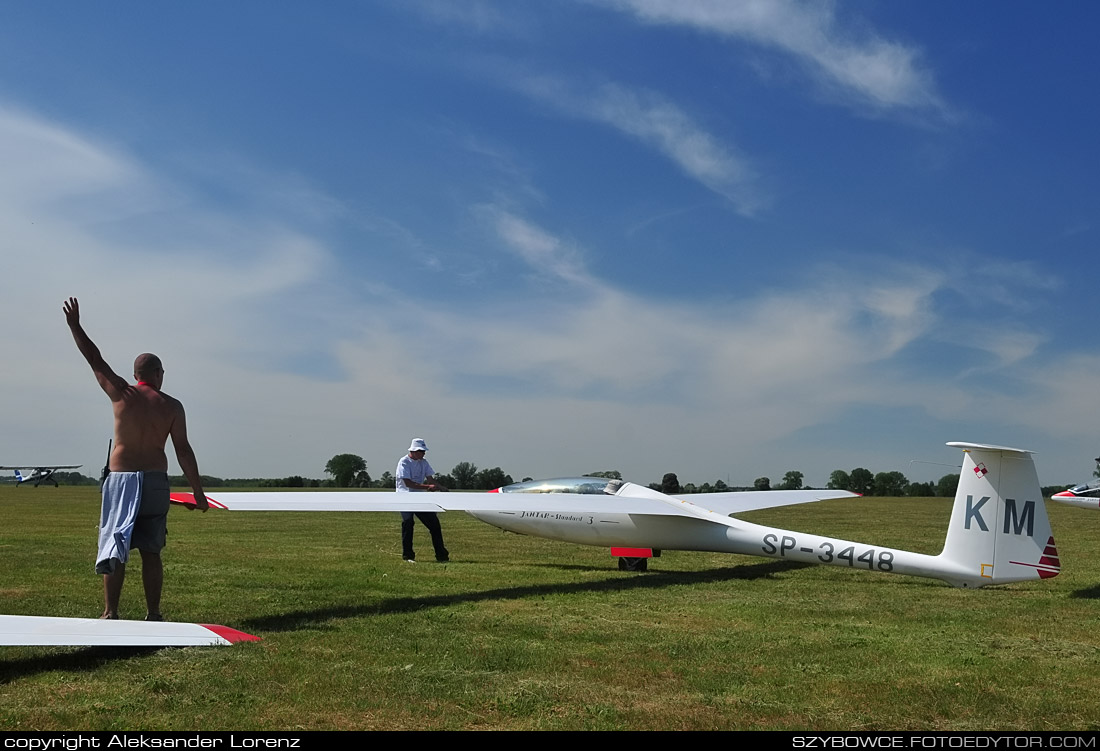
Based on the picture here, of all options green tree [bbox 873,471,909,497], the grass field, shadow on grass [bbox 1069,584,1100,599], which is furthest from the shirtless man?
green tree [bbox 873,471,909,497]

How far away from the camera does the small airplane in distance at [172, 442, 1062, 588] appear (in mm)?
8750

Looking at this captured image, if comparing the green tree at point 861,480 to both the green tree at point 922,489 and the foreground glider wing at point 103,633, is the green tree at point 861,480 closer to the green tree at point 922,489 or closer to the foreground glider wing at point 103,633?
the green tree at point 922,489

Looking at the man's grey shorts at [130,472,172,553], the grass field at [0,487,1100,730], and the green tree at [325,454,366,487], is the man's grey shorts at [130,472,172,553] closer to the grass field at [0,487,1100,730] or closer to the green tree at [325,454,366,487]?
the grass field at [0,487,1100,730]

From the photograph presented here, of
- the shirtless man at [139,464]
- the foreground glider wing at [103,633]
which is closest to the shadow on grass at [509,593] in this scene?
the shirtless man at [139,464]

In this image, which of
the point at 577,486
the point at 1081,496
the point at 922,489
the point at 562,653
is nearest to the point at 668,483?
the point at 577,486

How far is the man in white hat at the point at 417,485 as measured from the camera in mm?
12239

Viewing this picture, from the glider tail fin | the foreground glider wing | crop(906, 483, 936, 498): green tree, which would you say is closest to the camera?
the foreground glider wing

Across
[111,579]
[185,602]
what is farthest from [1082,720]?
[185,602]

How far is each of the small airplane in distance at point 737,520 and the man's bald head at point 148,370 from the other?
1.99m

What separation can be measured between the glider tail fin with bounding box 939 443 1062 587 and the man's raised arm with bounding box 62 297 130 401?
7.77 metres

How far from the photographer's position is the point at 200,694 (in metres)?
4.59

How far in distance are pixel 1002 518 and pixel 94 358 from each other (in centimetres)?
866
